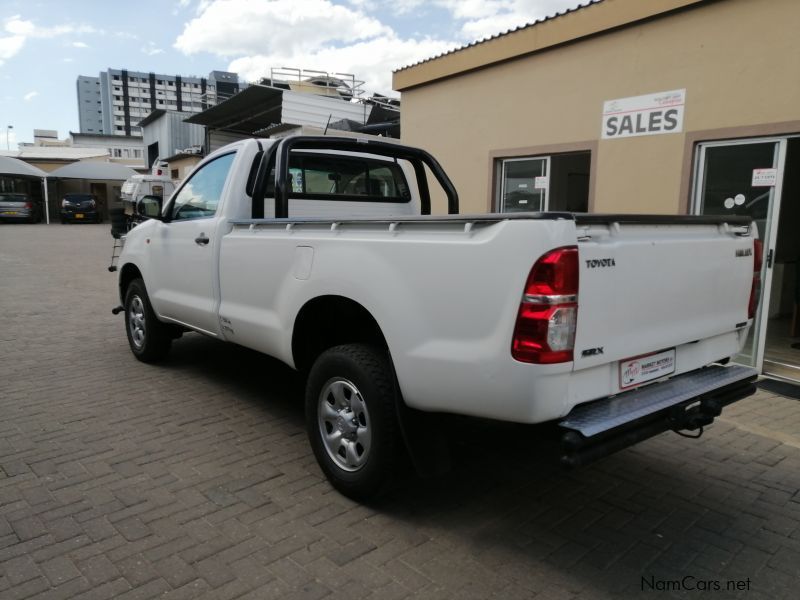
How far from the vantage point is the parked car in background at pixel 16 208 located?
30328 millimetres

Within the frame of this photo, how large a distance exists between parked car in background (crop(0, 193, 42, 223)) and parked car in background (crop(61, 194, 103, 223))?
1570 mm

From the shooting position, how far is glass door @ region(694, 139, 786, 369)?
561 centimetres

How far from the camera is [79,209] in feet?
106

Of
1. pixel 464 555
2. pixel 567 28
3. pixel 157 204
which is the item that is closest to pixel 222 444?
pixel 464 555

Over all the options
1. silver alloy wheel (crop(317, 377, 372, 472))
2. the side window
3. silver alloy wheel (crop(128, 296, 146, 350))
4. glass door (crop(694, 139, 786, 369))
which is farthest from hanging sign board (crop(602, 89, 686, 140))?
silver alloy wheel (crop(128, 296, 146, 350))

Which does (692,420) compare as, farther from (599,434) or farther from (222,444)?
(222,444)

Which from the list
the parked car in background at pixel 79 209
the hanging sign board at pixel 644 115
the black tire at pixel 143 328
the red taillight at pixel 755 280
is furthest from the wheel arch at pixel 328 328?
the parked car in background at pixel 79 209

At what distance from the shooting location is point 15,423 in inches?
169

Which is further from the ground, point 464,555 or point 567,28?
point 567,28

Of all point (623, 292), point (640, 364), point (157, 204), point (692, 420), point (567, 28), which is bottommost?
point (692, 420)

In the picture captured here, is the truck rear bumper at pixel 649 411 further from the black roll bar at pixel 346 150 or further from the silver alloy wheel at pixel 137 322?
the silver alloy wheel at pixel 137 322

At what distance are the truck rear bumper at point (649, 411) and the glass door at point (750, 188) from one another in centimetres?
297

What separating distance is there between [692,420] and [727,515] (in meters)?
0.83

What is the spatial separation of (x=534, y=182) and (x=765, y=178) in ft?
9.68
